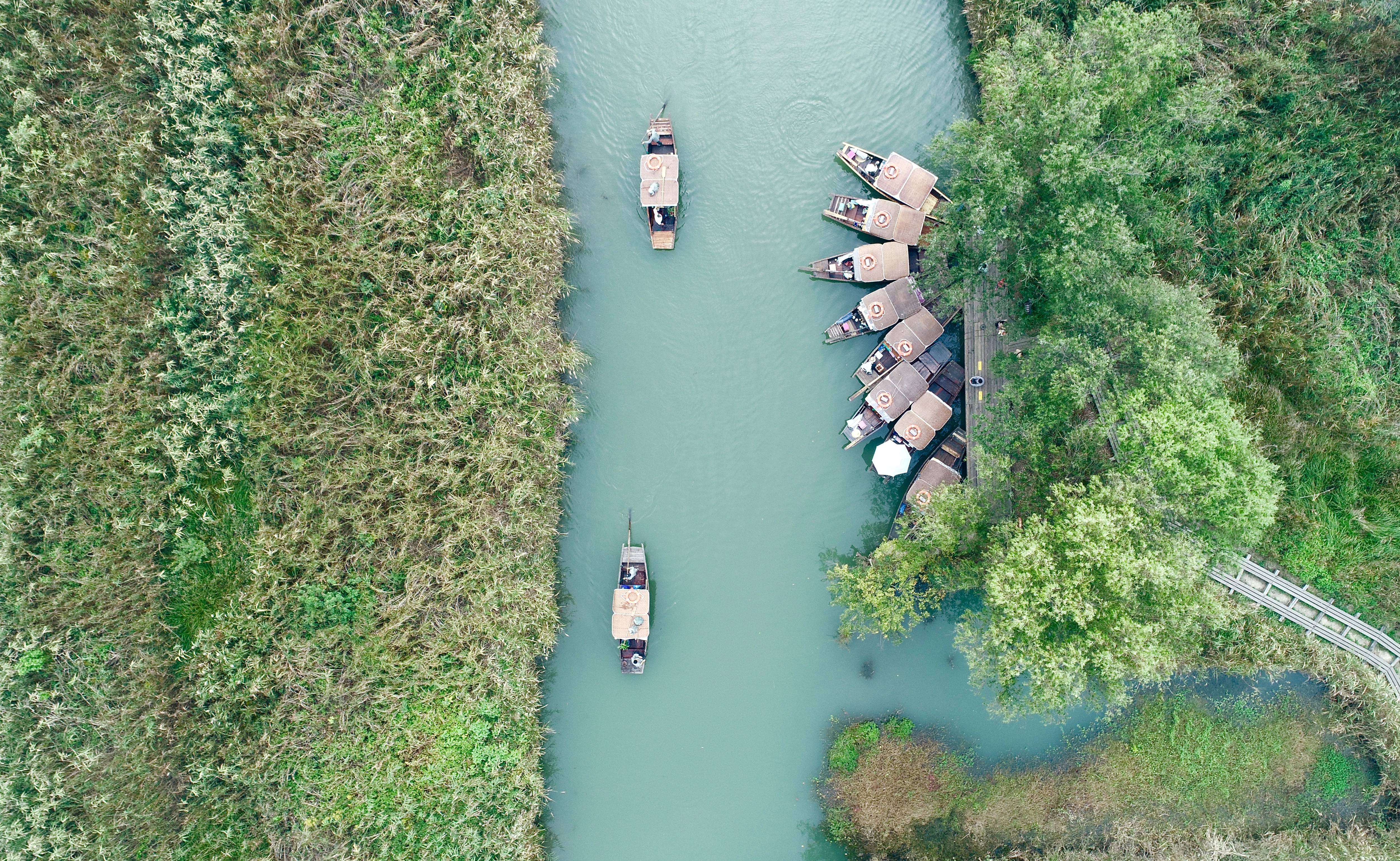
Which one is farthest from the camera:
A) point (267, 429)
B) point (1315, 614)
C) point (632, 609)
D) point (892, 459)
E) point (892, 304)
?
point (632, 609)

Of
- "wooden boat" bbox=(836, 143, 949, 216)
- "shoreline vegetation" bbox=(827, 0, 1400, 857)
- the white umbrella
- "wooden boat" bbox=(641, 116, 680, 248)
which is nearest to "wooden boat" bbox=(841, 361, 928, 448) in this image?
the white umbrella

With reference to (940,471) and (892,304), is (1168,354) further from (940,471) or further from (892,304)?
(892,304)

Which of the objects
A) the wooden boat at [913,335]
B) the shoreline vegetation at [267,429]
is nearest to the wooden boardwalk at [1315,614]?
the wooden boat at [913,335]

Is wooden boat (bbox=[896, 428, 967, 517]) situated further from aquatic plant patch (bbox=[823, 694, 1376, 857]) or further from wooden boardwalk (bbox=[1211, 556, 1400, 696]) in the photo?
aquatic plant patch (bbox=[823, 694, 1376, 857])

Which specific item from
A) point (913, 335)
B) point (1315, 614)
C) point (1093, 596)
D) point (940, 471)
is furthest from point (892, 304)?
point (1315, 614)

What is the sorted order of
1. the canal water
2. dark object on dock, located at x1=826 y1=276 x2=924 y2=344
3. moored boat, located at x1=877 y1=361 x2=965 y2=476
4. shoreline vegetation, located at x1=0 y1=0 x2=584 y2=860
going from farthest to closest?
the canal water, dark object on dock, located at x1=826 y1=276 x2=924 y2=344, moored boat, located at x1=877 y1=361 x2=965 y2=476, shoreline vegetation, located at x1=0 y1=0 x2=584 y2=860

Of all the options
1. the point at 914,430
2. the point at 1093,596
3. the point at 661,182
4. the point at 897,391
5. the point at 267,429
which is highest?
the point at 661,182

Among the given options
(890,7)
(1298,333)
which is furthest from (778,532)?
(890,7)
